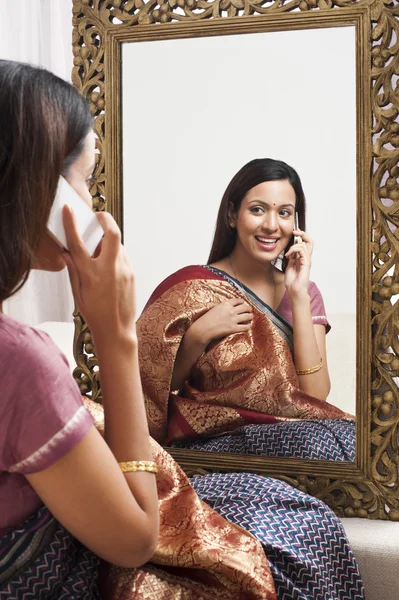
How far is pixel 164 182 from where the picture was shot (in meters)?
1.53

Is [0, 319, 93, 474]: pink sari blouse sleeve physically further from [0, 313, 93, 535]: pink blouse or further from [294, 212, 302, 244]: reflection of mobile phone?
[294, 212, 302, 244]: reflection of mobile phone

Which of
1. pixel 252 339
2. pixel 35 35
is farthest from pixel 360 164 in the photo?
pixel 35 35

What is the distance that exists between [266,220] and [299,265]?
107mm

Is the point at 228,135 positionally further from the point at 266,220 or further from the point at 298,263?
the point at 298,263

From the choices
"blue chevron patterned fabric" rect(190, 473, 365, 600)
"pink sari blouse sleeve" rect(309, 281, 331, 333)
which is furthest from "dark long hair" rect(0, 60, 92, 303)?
"pink sari blouse sleeve" rect(309, 281, 331, 333)

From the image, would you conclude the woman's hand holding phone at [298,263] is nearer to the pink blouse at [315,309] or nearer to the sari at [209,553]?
the pink blouse at [315,309]

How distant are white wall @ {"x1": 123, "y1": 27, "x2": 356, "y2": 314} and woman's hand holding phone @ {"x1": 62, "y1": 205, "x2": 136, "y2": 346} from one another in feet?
1.82

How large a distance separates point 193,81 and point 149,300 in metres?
0.44

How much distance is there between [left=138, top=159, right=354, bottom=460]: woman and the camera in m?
1.44

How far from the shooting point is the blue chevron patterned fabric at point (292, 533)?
3.86ft

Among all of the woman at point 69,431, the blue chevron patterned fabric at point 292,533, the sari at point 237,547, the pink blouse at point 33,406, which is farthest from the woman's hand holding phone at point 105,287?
the blue chevron patterned fabric at point 292,533

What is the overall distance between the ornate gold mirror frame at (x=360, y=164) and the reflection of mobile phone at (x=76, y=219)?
58cm

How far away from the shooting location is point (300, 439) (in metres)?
1.46

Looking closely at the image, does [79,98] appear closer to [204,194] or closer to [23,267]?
[23,267]
